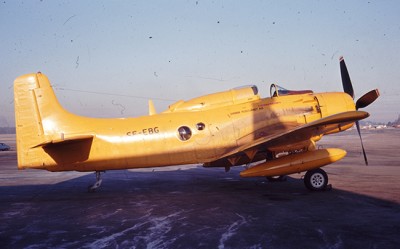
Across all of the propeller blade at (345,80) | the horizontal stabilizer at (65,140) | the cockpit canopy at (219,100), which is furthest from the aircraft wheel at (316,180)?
the horizontal stabilizer at (65,140)

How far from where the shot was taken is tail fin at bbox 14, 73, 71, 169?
9844mm

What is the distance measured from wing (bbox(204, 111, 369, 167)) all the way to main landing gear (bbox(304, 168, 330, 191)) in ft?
3.38

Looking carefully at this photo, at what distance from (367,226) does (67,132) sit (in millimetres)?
8889

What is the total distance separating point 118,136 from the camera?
10.1m

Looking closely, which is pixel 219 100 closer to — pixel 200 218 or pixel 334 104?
pixel 334 104

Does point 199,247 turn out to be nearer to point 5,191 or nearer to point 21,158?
point 21,158

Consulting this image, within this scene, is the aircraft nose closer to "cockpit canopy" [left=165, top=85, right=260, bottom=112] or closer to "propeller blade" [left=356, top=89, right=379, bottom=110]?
"propeller blade" [left=356, top=89, right=379, bottom=110]

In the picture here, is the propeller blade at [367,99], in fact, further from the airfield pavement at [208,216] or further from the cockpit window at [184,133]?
the cockpit window at [184,133]

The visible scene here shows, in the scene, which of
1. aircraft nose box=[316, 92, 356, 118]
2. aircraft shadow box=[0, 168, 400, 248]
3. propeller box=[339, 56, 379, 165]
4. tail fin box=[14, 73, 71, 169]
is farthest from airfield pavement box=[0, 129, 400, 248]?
propeller box=[339, 56, 379, 165]

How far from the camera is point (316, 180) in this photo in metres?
9.94

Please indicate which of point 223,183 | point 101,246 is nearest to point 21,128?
point 101,246

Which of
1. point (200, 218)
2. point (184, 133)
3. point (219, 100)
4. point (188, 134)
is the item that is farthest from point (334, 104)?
point (200, 218)

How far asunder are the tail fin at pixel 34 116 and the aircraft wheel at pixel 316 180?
8.20 meters

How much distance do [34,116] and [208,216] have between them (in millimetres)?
6661
